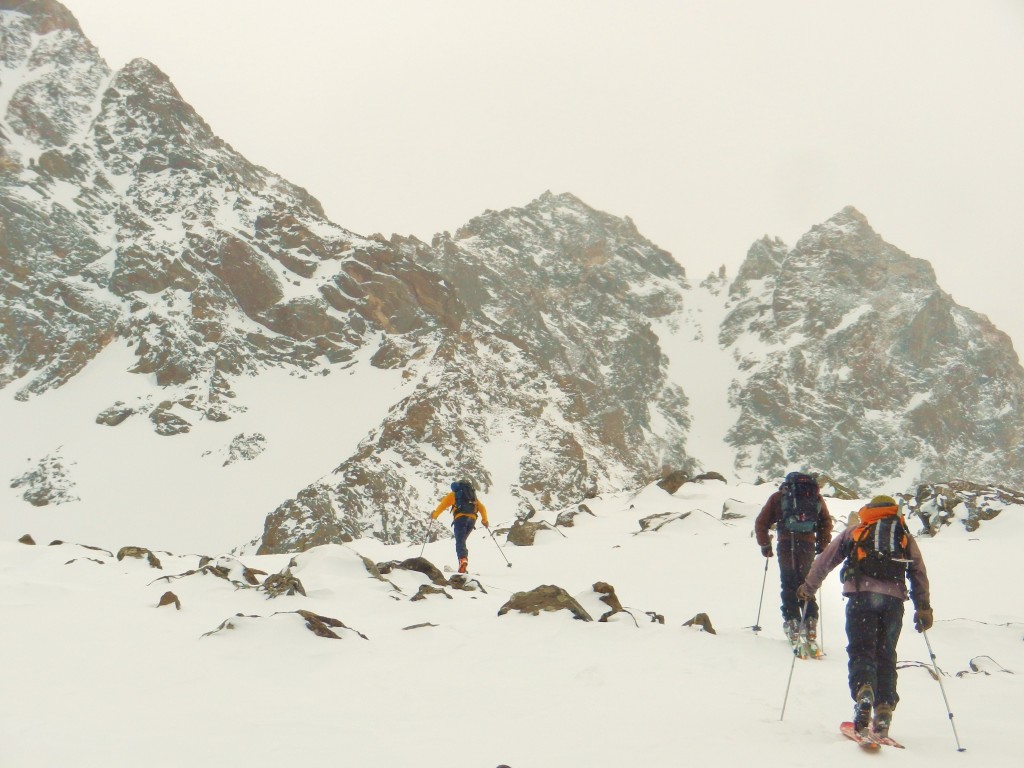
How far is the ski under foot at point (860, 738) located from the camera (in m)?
4.93

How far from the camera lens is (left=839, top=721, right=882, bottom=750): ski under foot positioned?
4.93 meters

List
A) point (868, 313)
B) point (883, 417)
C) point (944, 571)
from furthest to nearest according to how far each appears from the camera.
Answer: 1. point (868, 313)
2. point (883, 417)
3. point (944, 571)

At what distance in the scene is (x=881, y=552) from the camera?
582 cm

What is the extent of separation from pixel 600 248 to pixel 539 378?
288ft

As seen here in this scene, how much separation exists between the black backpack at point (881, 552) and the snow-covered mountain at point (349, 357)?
928 inches

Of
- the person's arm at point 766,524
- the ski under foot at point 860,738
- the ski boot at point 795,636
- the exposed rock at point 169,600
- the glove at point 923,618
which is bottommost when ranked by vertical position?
the exposed rock at point 169,600

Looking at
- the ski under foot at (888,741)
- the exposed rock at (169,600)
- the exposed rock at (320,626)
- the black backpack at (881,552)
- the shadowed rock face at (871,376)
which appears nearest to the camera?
the ski under foot at (888,741)

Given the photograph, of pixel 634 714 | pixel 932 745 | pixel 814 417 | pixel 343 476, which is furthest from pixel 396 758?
pixel 814 417

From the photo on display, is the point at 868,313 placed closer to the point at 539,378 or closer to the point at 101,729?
the point at 539,378

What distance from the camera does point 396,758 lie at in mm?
4887

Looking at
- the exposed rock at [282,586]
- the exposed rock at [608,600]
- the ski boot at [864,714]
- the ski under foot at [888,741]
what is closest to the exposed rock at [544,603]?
the exposed rock at [608,600]

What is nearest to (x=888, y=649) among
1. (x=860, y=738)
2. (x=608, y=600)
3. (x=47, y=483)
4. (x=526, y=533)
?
(x=860, y=738)

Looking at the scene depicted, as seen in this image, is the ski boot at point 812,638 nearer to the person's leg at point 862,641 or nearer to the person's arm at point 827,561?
the person's arm at point 827,561

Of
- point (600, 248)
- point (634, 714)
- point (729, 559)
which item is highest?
point (600, 248)
